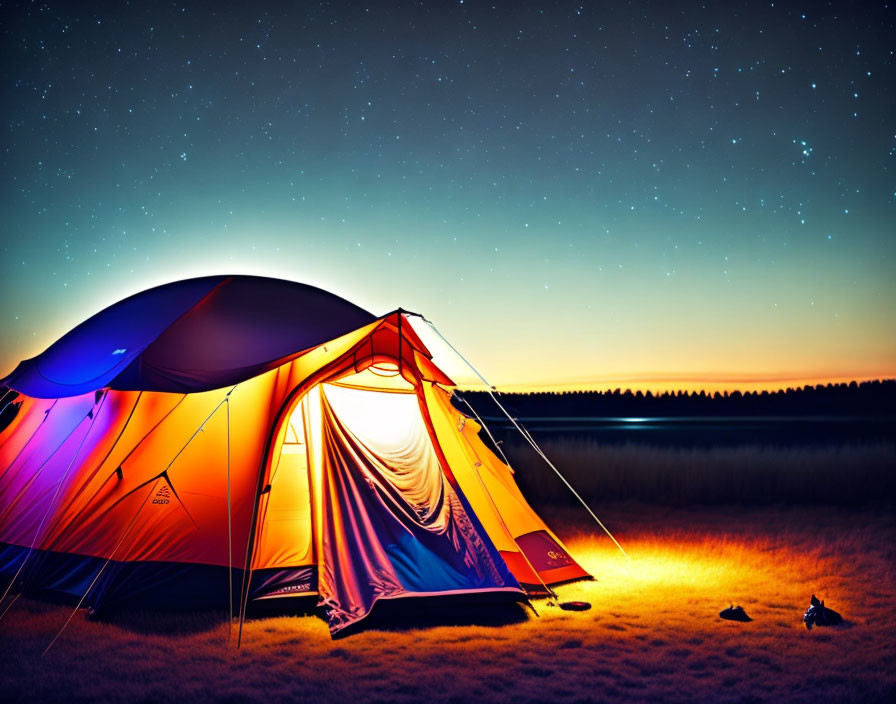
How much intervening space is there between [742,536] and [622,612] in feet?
14.3

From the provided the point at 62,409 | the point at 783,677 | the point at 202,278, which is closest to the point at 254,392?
the point at 202,278

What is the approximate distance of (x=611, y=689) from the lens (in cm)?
436

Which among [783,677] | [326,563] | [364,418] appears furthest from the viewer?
[364,418]

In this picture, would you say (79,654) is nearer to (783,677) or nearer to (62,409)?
(62,409)

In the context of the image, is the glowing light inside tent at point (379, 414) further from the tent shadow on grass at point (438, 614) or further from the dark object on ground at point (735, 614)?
the dark object on ground at point (735, 614)

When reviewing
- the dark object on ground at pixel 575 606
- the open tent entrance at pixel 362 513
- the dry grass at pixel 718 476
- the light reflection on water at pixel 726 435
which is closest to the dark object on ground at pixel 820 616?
the dark object on ground at pixel 575 606

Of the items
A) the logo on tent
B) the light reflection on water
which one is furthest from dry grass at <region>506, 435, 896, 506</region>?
the logo on tent

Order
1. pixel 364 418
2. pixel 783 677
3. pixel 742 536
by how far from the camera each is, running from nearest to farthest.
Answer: pixel 783 677, pixel 364 418, pixel 742 536

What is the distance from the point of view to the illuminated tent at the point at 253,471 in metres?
5.87

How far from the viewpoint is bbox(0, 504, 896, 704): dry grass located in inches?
170

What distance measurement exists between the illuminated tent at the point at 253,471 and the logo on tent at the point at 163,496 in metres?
0.01

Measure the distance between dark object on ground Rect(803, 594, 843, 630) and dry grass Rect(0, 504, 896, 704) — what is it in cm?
9

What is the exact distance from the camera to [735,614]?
5828 mm

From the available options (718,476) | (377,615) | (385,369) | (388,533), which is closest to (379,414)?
(385,369)
